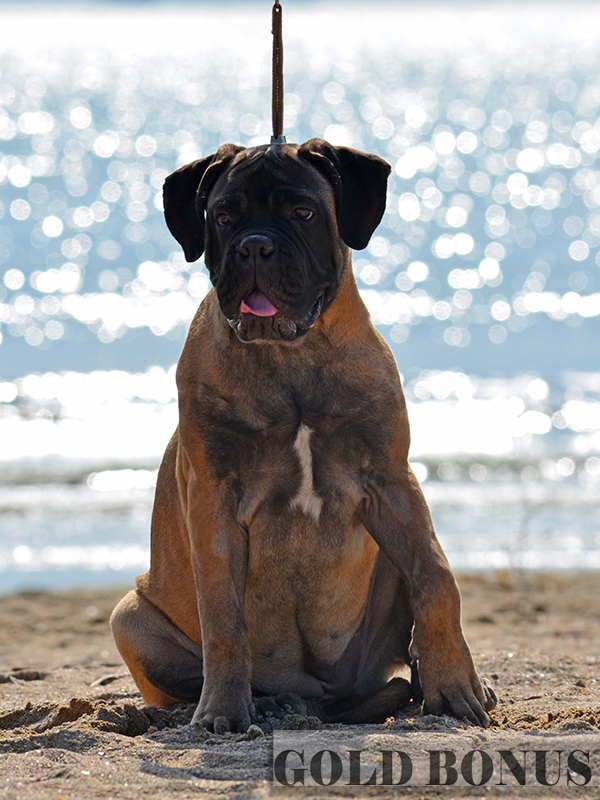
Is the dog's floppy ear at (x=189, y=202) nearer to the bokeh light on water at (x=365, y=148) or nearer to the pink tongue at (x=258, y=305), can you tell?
the pink tongue at (x=258, y=305)

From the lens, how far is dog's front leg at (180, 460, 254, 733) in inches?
129

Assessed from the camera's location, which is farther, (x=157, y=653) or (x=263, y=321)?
(x=157, y=653)

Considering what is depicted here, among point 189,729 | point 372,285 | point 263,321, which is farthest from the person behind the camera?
point 372,285

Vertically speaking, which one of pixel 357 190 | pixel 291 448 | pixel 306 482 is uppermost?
Answer: pixel 357 190

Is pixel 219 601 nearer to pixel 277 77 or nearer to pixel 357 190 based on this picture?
pixel 357 190

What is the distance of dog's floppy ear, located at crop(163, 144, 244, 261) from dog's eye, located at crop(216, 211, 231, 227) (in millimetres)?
153

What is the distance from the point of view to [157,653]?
12.2 feet

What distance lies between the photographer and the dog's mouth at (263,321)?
3.32 metres

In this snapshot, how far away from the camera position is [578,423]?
47.5 ft

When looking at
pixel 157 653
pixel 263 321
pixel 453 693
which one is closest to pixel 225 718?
pixel 157 653

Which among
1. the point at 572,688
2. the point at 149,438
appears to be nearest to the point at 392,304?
the point at 149,438

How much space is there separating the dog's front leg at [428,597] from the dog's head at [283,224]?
0.67m

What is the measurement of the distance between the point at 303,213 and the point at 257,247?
26 centimetres

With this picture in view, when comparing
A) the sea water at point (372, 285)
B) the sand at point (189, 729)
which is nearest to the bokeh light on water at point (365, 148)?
the sea water at point (372, 285)
